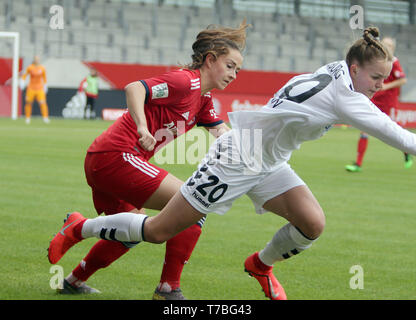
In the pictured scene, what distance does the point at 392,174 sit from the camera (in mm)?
13273

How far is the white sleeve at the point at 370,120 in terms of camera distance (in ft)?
13.3

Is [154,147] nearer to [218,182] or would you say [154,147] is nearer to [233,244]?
[218,182]

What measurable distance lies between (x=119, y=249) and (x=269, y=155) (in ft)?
3.99

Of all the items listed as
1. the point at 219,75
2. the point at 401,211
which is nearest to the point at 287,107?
the point at 219,75

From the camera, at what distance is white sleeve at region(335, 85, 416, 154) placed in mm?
4039

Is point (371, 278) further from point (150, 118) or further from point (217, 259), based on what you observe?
point (150, 118)

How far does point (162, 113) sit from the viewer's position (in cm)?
483

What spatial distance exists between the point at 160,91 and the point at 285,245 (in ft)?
4.30

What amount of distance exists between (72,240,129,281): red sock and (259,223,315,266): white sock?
962 millimetres

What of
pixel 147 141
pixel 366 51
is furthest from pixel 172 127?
pixel 366 51

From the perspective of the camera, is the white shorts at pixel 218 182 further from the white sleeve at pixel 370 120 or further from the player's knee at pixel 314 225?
the white sleeve at pixel 370 120

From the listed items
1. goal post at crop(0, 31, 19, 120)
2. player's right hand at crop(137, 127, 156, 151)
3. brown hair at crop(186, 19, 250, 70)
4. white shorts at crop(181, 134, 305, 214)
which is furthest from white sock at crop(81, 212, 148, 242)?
goal post at crop(0, 31, 19, 120)

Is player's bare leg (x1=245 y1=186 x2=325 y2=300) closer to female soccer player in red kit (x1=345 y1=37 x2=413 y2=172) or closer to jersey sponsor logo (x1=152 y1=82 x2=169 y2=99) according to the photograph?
jersey sponsor logo (x1=152 y1=82 x2=169 y2=99)

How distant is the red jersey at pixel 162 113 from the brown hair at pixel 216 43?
0.14m
